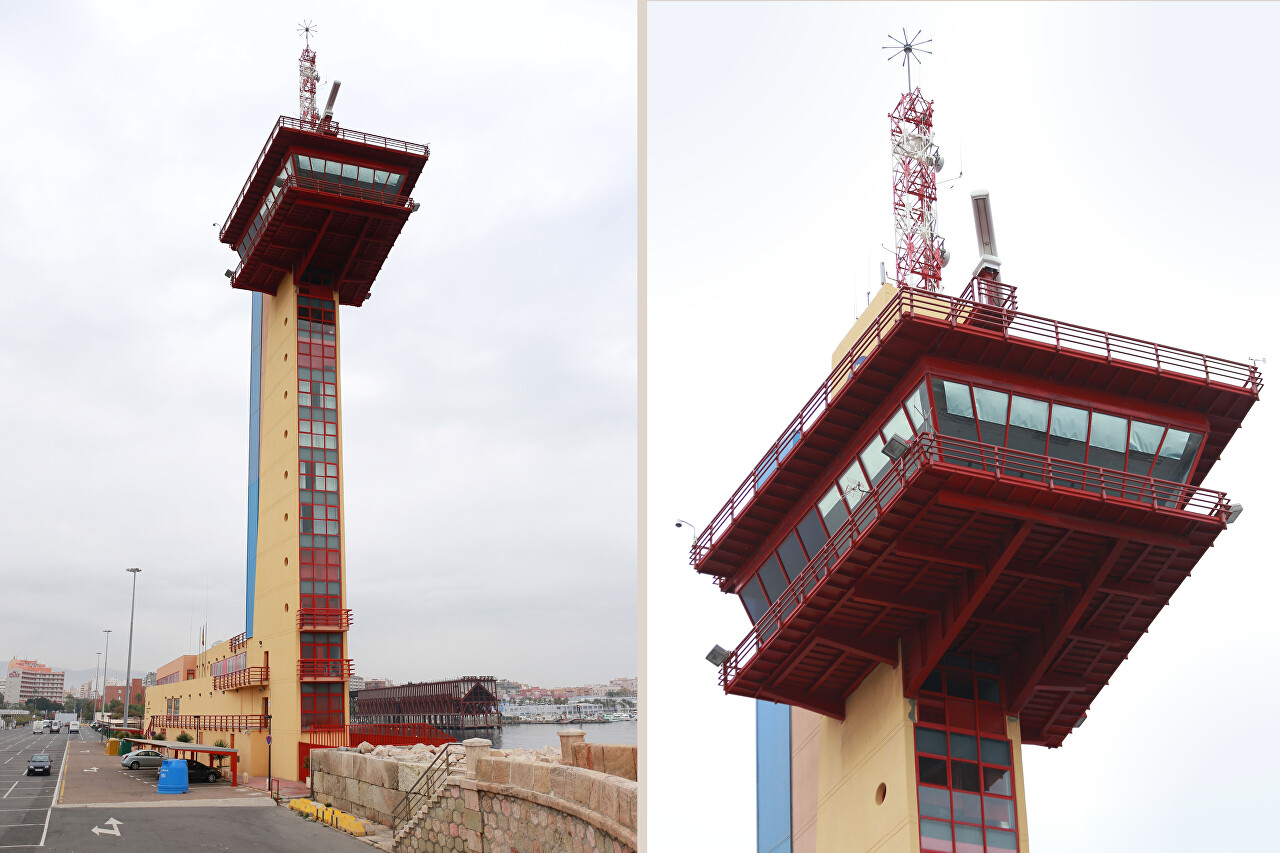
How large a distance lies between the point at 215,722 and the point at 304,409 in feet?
60.5

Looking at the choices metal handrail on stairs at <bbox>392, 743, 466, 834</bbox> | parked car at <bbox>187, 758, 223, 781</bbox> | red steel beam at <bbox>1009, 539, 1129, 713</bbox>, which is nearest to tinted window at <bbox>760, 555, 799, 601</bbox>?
red steel beam at <bbox>1009, 539, 1129, 713</bbox>

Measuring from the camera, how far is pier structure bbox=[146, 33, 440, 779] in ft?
132

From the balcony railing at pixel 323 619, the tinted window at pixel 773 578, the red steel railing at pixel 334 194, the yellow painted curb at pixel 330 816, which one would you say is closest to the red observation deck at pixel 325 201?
the red steel railing at pixel 334 194

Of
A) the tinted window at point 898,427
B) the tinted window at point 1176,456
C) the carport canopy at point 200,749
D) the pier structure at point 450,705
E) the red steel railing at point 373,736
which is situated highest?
the tinted window at point 898,427

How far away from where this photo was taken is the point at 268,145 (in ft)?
141

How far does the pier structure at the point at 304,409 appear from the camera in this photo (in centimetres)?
4022

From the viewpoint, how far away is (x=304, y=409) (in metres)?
42.9

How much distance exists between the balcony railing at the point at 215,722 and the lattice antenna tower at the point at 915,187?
101 feet

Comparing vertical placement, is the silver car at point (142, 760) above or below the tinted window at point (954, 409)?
below

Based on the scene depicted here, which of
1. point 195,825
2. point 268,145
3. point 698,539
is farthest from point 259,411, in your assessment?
point 698,539

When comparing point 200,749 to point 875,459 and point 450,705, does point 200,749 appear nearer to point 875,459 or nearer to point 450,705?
point 875,459

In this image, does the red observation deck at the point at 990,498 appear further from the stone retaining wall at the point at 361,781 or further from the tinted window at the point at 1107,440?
the stone retaining wall at the point at 361,781

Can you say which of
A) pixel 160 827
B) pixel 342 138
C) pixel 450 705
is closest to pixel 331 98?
pixel 342 138

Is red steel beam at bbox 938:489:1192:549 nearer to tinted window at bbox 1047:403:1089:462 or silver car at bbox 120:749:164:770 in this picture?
tinted window at bbox 1047:403:1089:462
